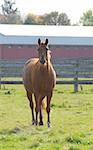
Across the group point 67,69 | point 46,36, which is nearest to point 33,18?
point 46,36

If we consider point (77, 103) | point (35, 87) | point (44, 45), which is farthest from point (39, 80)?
point (77, 103)

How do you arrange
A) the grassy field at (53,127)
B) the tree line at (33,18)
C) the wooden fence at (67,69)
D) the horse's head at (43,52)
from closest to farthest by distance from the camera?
1. the grassy field at (53,127)
2. the horse's head at (43,52)
3. the wooden fence at (67,69)
4. the tree line at (33,18)

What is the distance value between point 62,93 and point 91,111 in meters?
6.05

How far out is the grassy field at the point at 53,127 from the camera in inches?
320

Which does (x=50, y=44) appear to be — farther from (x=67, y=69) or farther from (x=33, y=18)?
(x=33, y=18)

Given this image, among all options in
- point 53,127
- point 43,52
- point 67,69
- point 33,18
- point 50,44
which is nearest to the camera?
point 43,52

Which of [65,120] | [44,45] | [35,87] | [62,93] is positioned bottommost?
[62,93]

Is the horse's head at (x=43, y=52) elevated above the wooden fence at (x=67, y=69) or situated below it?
above

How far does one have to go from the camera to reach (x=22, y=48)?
4706 cm

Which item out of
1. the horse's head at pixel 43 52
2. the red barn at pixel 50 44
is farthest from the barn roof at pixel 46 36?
the horse's head at pixel 43 52

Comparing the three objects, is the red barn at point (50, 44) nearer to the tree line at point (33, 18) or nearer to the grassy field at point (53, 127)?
the grassy field at point (53, 127)

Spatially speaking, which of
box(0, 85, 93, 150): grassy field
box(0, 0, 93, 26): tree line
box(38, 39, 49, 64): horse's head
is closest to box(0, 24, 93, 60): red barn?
box(0, 85, 93, 150): grassy field

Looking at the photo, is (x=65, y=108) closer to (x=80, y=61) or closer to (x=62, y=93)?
(x=62, y=93)

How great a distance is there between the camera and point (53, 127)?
34.3 feet
